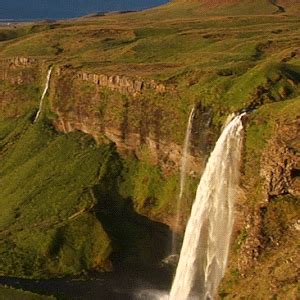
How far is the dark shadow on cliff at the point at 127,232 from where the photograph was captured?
183 ft

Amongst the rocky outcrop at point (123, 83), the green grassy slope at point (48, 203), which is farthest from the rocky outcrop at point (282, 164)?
the rocky outcrop at point (123, 83)

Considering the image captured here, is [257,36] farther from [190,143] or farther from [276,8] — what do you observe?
[276,8]

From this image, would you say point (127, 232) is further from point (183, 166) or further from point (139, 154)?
point (139, 154)

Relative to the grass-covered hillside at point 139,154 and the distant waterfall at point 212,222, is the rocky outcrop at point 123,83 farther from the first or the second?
the distant waterfall at point 212,222

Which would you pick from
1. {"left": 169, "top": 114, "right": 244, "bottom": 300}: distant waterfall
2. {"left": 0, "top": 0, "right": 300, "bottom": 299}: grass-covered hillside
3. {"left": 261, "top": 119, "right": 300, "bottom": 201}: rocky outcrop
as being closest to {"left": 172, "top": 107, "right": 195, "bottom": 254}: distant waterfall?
{"left": 0, "top": 0, "right": 300, "bottom": 299}: grass-covered hillside

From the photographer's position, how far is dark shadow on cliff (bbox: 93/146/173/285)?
55.8 meters

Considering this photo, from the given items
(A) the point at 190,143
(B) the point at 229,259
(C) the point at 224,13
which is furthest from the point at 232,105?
(C) the point at 224,13

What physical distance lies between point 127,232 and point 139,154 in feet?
26.1

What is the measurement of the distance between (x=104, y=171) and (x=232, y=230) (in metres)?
22.4

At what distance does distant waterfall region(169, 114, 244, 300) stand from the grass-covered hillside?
0.88 metres

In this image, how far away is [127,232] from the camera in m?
59.4

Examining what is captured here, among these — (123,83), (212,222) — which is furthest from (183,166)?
(123,83)

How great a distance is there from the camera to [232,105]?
176 feet

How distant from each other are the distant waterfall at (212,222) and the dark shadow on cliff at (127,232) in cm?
597
